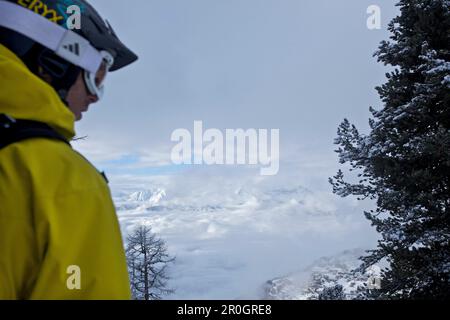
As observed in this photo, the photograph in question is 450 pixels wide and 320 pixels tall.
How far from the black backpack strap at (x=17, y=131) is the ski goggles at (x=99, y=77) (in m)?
0.64

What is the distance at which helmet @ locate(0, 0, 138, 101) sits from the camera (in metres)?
1.65

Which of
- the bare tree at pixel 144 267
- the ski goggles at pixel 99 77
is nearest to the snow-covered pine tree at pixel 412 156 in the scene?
the ski goggles at pixel 99 77

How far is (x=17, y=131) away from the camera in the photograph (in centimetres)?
123

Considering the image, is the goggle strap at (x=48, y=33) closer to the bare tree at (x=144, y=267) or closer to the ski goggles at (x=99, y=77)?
the ski goggles at (x=99, y=77)

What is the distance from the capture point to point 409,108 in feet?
37.3

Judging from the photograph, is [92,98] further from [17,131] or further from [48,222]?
[48,222]

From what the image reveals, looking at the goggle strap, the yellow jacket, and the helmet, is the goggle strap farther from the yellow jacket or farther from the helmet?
the yellow jacket

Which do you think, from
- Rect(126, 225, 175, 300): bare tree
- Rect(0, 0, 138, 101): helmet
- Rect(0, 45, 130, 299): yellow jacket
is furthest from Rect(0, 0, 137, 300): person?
Rect(126, 225, 175, 300): bare tree

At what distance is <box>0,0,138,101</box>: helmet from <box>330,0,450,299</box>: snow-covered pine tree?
10027 millimetres

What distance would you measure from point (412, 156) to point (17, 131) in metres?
11.8

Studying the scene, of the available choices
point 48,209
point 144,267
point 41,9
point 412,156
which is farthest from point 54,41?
point 144,267
